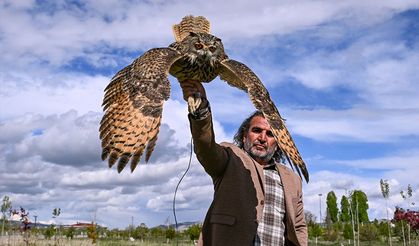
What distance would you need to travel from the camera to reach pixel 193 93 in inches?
122

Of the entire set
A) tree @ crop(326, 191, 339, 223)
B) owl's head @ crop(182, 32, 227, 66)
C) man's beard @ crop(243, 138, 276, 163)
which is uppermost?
tree @ crop(326, 191, 339, 223)

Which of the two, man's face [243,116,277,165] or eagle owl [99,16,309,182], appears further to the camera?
man's face [243,116,277,165]

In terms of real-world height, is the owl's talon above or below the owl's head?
below

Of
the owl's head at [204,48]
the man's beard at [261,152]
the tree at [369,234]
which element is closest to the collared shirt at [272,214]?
the man's beard at [261,152]

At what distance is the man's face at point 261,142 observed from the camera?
4.08m

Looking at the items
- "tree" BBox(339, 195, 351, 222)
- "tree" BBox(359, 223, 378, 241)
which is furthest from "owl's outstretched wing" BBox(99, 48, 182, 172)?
"tree" BBox(339, 195, 351, 222)

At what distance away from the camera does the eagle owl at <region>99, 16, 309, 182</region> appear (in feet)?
9.29

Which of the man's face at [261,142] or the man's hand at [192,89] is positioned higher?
the man's hand at [192,89]

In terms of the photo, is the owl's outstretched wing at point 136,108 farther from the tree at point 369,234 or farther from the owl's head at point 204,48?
the tree at point 369,234

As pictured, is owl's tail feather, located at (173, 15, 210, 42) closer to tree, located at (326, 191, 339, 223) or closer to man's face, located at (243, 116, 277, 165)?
man's face, located at (243, 116, 277, 165)

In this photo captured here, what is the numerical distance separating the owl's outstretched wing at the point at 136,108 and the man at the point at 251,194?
17.1 inches

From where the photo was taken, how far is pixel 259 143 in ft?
13.4

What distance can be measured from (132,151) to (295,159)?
3.48 ft

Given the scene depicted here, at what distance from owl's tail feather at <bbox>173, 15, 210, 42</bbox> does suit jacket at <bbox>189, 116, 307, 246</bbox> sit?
0.91 metres
